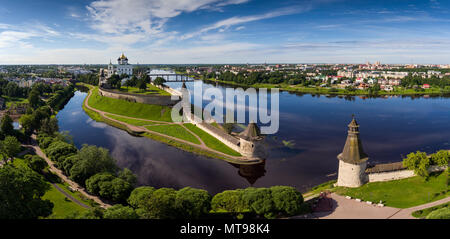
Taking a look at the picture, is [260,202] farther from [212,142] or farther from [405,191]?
[212,142]

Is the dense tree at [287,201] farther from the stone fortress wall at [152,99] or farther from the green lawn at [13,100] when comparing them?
the green lawn at [13,100]

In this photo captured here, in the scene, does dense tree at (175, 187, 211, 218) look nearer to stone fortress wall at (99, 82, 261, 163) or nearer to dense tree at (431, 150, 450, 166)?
stone fortress wall at (99, 82, 261, 163)

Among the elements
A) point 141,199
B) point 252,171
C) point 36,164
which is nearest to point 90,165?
point 36,164

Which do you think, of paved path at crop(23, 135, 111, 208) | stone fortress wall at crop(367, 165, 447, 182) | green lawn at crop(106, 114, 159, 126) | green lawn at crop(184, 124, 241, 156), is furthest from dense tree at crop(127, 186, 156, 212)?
green lawn at crop(106, 114, 159, 126)

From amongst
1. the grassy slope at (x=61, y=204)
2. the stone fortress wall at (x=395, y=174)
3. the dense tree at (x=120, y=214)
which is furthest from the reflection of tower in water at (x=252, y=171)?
the grassy slope at (x=61, y=204)
